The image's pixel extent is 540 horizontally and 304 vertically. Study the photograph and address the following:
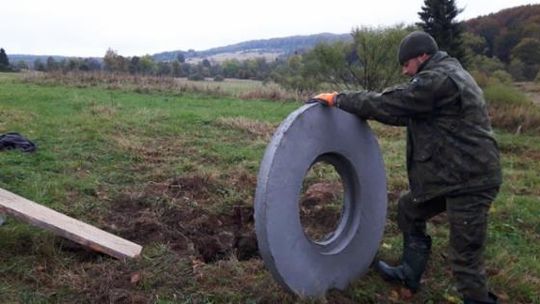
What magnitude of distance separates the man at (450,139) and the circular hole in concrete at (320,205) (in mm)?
1482

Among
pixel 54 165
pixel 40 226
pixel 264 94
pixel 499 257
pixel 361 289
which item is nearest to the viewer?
pixel 361 289

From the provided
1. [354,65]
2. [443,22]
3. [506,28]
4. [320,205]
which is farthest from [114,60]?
[506,28]

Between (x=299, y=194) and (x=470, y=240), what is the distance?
1.27 metres

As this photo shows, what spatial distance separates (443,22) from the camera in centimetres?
4347

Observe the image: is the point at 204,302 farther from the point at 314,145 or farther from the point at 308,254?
the point at 314,145

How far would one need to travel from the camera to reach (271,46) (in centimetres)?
10300

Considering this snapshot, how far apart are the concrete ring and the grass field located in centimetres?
22

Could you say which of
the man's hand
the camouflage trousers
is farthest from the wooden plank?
the camouflage trousers

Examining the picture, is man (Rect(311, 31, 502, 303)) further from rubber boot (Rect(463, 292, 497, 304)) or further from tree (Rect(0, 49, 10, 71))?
tree (Rect(0, 49, 10, 71))

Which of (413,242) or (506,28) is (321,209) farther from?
(506,28)

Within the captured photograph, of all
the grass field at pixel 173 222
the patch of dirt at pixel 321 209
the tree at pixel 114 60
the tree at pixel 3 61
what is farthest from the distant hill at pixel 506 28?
the patch of dirt at pixel 321 209

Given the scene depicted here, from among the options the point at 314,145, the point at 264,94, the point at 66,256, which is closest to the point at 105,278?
the point at 66,256

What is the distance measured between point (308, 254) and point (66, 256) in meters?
2.29

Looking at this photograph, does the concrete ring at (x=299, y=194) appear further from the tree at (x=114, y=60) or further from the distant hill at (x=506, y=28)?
the distant hill at (x=506, y=28)
